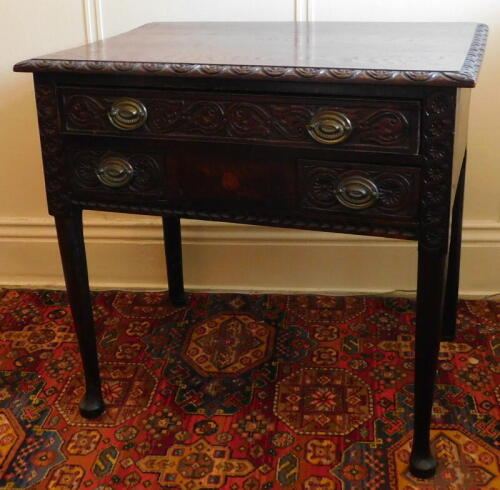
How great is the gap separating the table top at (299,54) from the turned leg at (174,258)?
572mm

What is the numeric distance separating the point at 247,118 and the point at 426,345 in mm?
Result: 564

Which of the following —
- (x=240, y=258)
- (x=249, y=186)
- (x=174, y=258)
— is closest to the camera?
(x=249, y=186)

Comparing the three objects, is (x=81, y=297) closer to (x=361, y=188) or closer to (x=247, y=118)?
(x=247, y=118)

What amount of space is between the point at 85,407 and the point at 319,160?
84 cm

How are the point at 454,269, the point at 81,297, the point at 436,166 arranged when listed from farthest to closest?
the point at 454,269
the point at 81,297
the point at 436,166

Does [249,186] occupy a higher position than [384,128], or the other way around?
[384,128]

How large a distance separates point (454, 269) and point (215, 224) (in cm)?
73

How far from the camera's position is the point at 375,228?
1.43 meters

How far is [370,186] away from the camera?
1.39m

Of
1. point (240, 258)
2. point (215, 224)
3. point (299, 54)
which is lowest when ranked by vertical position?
point (240, 258)

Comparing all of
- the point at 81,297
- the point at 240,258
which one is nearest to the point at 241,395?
the point at 81,297

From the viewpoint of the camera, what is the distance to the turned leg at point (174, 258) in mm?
2203

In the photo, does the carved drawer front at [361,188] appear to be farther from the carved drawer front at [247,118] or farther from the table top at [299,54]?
the table top at [299,54]

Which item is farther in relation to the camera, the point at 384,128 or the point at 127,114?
the point at 127,114
